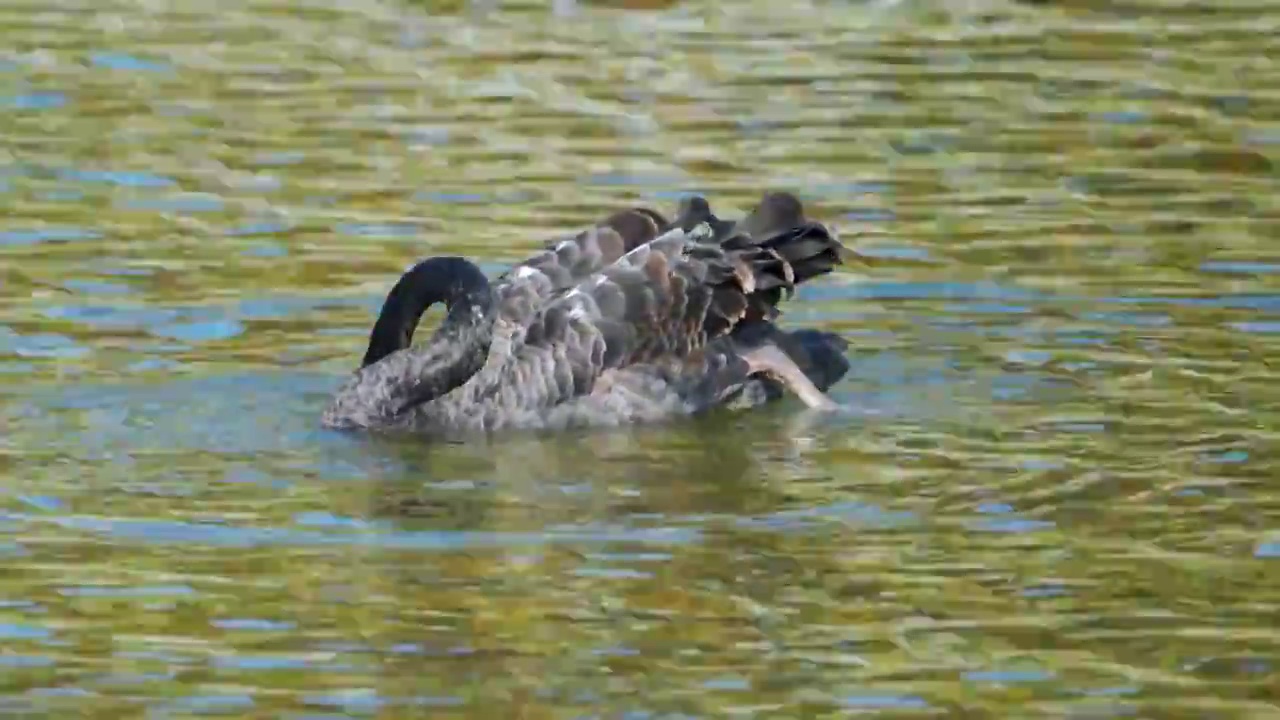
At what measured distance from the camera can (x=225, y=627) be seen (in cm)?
870

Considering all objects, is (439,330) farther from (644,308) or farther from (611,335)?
(644,308)

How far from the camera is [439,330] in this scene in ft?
38.7

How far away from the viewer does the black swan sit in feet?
37.7

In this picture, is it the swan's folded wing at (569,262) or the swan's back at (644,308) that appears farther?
the swan's folded wing at (569,262)

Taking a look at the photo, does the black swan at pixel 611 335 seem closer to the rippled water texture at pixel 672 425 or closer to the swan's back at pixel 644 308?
the swan's back at pixel 644 308

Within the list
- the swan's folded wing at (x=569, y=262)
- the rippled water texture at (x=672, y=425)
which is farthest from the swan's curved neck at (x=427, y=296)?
the rippled water texture at (x=672, y=425)

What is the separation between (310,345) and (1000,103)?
17.5ft

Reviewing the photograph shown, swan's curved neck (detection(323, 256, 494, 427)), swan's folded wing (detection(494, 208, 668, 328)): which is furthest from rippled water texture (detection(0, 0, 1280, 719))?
swan's folded wing (detection(494, 208, 668, 328))

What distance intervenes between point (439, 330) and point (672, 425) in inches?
38.5

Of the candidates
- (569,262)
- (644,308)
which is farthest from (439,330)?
(644,308)

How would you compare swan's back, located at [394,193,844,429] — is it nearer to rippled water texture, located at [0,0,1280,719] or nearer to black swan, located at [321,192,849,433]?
black swan, located at [321,192,849,433]

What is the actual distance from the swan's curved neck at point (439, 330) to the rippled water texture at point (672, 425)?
0.37m

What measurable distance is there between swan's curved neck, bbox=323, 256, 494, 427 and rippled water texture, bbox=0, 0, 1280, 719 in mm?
368

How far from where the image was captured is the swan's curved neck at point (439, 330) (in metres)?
11.6
